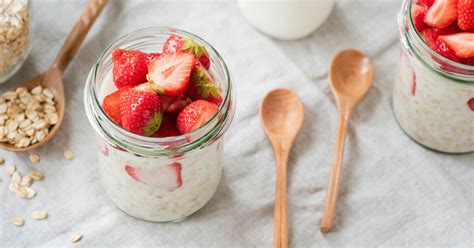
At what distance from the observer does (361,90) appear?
1564 millimetres

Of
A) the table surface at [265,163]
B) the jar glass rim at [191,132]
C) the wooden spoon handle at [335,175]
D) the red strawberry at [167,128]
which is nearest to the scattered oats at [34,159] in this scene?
the table surface at [265,163]

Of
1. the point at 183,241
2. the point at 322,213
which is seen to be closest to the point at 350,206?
the point at 322,213

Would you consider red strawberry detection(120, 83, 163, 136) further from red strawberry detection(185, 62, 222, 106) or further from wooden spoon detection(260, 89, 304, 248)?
wooden spoon detection(260, 89, 304, 248)

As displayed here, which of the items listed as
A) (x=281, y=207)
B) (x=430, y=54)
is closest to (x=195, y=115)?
(x=281, y=207)

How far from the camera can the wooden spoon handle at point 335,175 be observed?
142cm

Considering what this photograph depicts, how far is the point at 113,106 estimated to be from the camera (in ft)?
3.91

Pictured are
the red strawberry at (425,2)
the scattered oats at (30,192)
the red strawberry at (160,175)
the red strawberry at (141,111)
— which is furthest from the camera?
the scattered oats at (30,192)

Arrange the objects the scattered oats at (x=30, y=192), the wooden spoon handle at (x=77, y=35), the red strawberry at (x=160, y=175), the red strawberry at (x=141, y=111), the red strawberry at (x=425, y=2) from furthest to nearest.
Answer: the wooden spoon handle at (x=77, y=35) → the scattered oats at (x=30, y=192) → the red strawberry at (x=425, y=2) → the red strawberry at (x=160, y=175) → the red strawberry at (x=141, y=111)

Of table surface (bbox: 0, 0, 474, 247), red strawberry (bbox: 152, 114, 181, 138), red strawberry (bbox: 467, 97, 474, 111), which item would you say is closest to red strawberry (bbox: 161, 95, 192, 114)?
red strawberry (bbox: 152, 114, 181, 138)

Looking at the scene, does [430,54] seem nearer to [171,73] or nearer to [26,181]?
[171,73]

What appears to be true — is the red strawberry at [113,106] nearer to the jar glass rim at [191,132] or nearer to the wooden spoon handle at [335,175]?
the jar glass rim at [191,132]

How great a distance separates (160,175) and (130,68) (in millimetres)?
191

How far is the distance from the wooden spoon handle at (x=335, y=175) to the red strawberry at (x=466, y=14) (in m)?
0.34

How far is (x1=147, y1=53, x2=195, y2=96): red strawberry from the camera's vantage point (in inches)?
45.7
